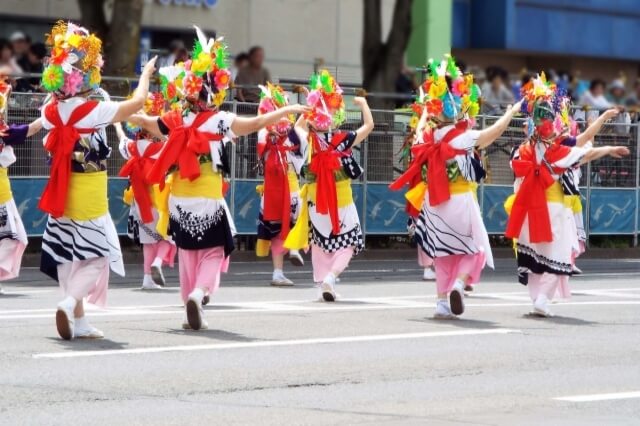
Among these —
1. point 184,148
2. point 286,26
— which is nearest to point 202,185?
point 184,148

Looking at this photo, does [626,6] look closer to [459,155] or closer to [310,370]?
[459,155]

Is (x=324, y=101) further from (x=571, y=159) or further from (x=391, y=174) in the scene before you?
(x=391, y=174)

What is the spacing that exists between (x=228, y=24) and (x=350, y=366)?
23290 mm

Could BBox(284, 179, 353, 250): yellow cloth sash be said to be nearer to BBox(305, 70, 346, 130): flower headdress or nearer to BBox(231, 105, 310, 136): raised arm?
BBox(305, 70, 346, 130): flower headdress

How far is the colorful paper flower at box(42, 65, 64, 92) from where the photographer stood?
1205cm

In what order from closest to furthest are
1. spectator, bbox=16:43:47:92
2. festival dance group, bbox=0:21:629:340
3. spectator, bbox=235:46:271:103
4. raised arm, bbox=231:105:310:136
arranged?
festival dance group, bbox=0:21:629:340, raised arm, bbox=231:105:310:136, spectator, bbox=16:43:47:92, spectator, bbox=235:46:271:103

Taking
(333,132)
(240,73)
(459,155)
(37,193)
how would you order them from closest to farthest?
(459,155), (333,132), (37,193), (240,73)

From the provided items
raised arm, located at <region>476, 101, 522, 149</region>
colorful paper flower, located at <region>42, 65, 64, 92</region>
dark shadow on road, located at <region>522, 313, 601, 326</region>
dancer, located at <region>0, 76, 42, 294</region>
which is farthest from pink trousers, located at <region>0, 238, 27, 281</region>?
dark shadow on road, located at <region>522, 313, 601, 326</region>

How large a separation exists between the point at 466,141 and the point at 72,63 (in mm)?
3832

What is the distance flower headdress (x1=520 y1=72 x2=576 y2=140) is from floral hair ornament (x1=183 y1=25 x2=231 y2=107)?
10.3 feet

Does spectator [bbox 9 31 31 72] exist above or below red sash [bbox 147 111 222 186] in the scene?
above

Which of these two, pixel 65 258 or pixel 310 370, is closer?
pixel 310 370

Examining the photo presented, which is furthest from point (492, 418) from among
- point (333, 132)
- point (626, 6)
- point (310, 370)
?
point (626, 6)

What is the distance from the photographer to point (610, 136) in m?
25.6
